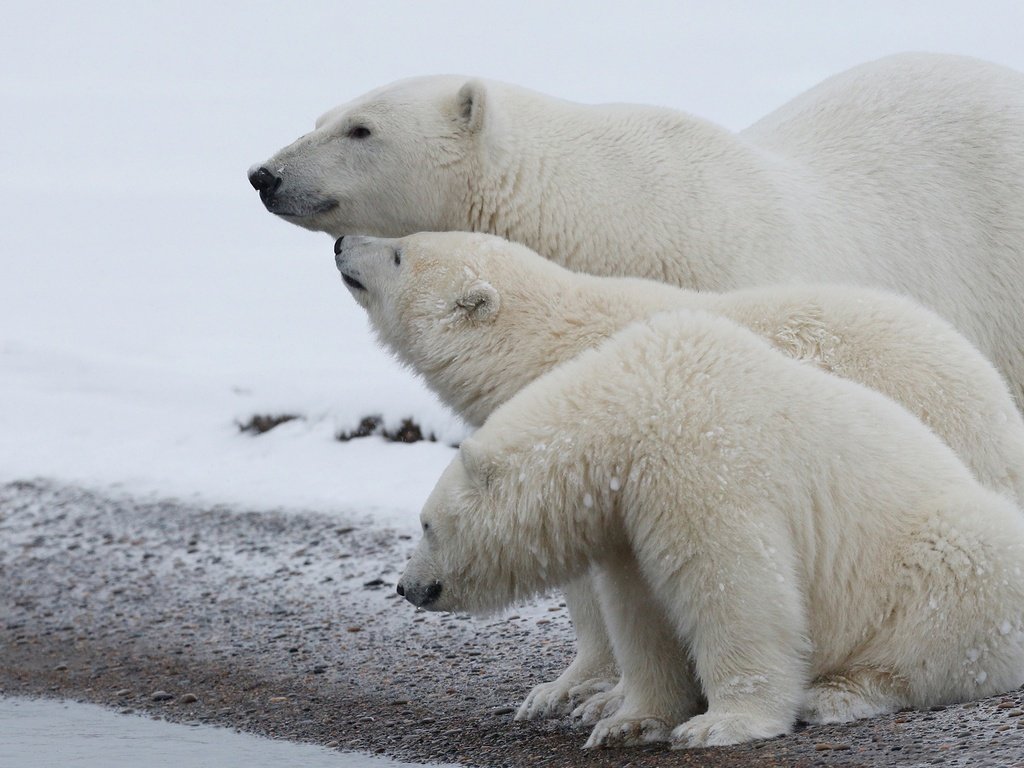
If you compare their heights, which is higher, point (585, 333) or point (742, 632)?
point (585, 333)

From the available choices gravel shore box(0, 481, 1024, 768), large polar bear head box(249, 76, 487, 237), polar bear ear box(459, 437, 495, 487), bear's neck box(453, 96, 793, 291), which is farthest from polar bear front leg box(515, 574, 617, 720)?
large polar bear head box(249, 76, 487, 237)

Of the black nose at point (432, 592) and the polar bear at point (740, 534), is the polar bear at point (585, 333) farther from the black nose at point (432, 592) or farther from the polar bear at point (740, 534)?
the black nose at point (432, 592)

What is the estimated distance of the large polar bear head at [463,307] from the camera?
4391 mm

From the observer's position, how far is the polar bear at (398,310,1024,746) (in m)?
3.61

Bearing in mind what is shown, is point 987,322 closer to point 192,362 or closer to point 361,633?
point 361,633

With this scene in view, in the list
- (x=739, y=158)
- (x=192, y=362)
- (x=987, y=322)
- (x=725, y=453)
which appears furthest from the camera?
(x=192, y=362)

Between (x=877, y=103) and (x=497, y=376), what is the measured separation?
7.65 ft

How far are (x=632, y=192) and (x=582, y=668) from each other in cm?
156

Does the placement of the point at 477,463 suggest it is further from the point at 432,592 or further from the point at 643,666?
the point at 643,666

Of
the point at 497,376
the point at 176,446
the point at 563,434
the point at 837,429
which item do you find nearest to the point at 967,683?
the point at 837,429

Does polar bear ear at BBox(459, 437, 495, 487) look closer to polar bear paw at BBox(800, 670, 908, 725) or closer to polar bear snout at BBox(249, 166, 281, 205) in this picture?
polar bear paw at BBox(800, 670, 908, 725)

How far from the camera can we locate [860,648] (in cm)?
380

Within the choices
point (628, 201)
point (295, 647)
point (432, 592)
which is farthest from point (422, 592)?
point (295, 647)

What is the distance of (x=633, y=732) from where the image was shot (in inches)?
154
